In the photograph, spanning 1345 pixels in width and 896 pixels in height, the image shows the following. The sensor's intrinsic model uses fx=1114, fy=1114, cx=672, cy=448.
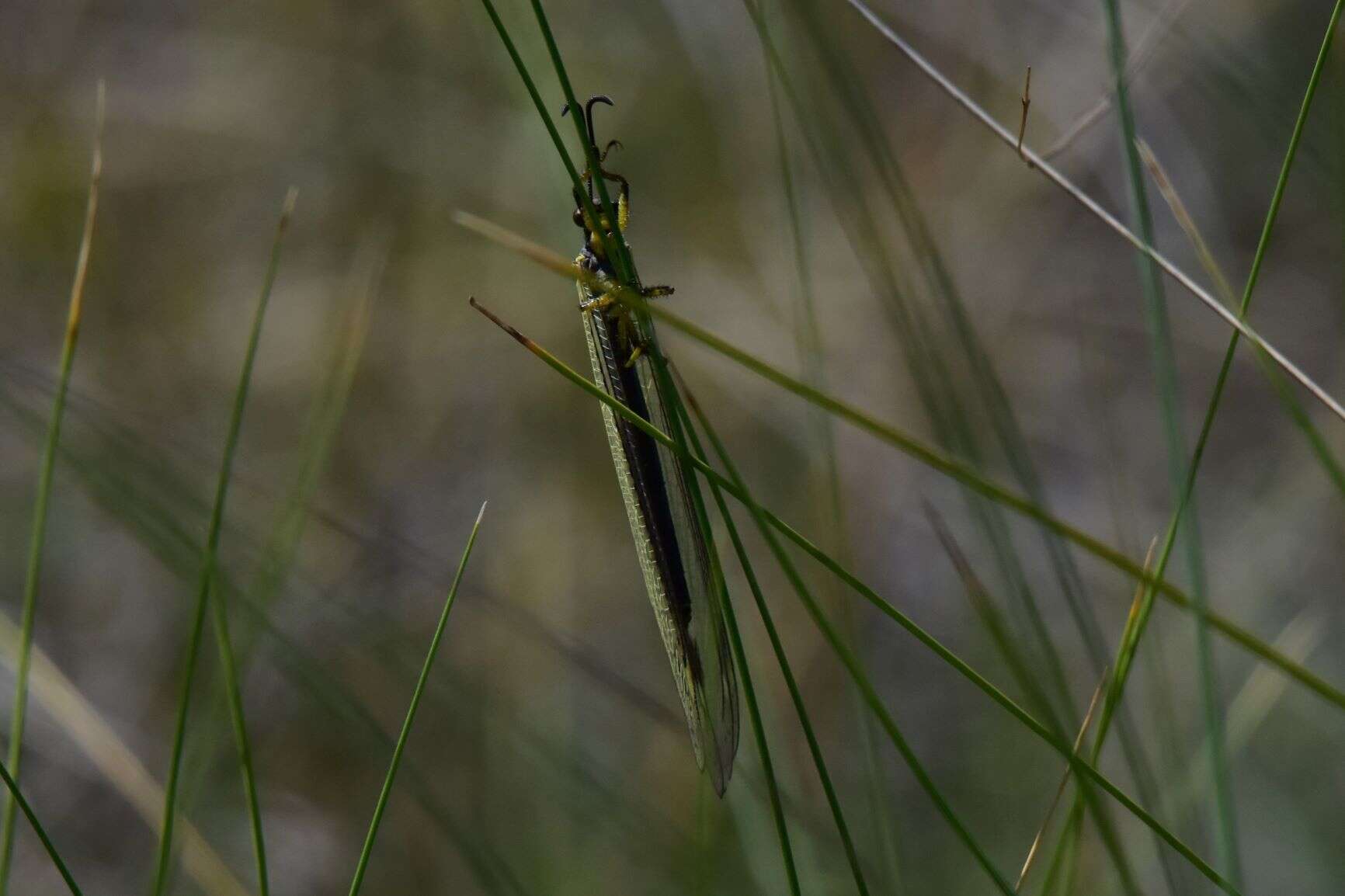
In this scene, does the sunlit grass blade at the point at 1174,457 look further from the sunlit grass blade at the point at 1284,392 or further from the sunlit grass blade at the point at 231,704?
the sunlit grass blade at the point at 231,704

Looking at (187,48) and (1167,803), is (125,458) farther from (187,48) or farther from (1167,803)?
(187,48)

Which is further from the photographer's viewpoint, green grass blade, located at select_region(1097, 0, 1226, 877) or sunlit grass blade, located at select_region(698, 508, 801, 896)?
green grass blade, located at select_region(1097, 0, 1226, 877)

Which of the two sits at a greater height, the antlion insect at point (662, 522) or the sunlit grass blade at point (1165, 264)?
the sunlit grass blade at point (1165, 264)

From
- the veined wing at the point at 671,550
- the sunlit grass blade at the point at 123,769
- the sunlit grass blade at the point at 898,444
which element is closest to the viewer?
the sunlit grass blade at the point at 898,444

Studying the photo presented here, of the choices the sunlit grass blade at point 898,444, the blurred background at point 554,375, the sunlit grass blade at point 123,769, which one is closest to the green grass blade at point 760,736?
the sunlit grass blade at point 898,444

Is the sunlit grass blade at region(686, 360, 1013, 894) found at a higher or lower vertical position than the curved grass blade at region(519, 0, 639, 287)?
lower

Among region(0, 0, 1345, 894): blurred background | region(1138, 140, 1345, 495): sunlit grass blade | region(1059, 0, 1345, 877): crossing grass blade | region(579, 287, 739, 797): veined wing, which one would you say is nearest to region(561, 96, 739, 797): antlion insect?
region(579, 287, 739, 797): veined wing

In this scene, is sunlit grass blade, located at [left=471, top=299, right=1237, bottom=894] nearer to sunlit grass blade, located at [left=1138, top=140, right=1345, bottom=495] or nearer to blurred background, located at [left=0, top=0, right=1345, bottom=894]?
sunlit grass blade, located at [left=1138, top=140, right=1345, bottom=495]

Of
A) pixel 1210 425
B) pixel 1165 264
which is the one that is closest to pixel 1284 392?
pixel 1210 425
